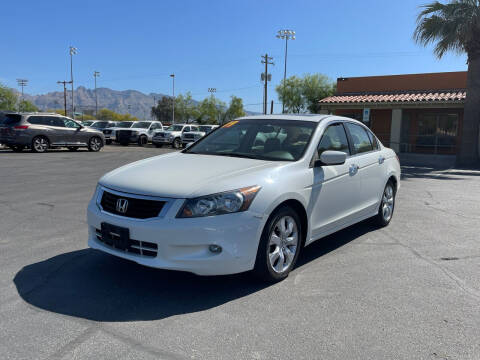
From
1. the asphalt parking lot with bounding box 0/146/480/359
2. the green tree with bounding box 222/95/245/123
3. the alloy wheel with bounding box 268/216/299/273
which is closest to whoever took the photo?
the asphalt parking lot with bounding box 0/146/480/359

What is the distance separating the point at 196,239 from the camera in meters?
3.58

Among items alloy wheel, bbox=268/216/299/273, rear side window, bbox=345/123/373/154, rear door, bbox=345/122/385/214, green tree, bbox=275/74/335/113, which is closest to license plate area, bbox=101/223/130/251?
alloy wheel, bbox=268/216/299/273

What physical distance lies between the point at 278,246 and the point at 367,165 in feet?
7.13

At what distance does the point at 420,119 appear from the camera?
24922 mm

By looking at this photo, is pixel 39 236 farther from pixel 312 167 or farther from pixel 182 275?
pixel 312 167

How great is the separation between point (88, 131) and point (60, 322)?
20.0 metres

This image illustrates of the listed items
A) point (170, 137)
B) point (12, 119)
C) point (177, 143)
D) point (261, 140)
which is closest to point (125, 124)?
point (177, 143)

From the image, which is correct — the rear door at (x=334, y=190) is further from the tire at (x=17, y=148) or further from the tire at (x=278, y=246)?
the tire at (x=17, y=148)

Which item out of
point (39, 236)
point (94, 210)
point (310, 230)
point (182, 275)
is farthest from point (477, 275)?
point (39, 236)

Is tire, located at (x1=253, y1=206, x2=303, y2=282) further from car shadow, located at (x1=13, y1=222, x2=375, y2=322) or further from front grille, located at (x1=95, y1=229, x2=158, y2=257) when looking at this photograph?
front grille, located at (x1=95, y1=229, x2=158, y2=257)

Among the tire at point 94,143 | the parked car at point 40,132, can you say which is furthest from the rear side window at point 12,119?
the tire at point 94,143

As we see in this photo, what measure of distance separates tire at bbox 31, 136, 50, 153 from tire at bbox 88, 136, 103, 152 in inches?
95.9

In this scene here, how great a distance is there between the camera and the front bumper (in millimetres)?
3582

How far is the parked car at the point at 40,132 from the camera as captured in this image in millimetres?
19156
